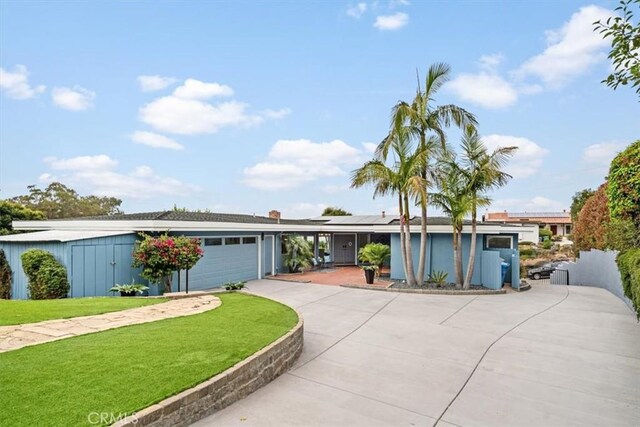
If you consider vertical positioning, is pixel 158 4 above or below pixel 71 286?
above

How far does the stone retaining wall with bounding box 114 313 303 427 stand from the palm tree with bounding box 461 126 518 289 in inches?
370

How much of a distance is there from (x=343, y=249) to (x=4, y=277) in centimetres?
1616

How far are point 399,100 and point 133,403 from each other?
12712 mm

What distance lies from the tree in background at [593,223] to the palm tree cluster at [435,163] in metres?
8.18

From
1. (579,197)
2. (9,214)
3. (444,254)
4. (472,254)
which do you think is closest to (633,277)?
(472,254)

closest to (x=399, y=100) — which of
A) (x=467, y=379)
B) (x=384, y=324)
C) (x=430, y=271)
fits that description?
(x=430, y=271)

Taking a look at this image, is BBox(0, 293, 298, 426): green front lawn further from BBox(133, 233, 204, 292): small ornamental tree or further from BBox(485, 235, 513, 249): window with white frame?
BBox(485, 235, 513, 249): window with white frame

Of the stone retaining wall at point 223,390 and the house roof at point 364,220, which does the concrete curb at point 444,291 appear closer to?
the stone retaining wall at point 223,390

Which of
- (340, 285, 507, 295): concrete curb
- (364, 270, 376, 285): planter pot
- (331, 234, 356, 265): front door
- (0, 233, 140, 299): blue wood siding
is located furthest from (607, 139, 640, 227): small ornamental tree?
(331, 234, 356, 265): front door

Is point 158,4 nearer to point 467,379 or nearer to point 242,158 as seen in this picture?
point 242,158

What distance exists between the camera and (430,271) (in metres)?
15.3

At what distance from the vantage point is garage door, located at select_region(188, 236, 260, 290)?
13.0 metres

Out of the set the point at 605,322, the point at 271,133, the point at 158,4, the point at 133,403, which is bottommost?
the point at 605,322

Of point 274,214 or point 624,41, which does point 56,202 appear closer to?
point 274,214
